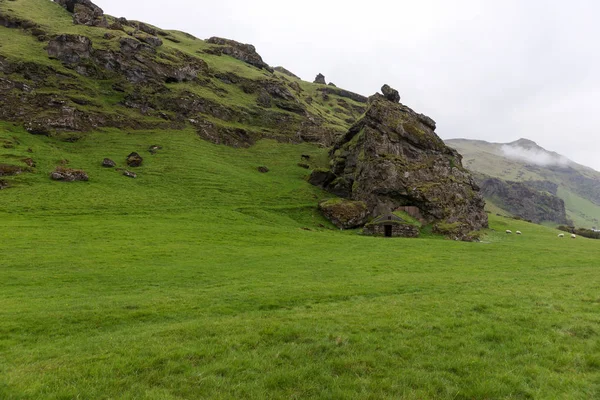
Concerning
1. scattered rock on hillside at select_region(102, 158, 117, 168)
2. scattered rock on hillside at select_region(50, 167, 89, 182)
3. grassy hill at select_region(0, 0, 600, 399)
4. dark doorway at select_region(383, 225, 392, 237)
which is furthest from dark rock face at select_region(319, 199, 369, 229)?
scattered rock on hillside at select_region(50, 167, 89, 182)

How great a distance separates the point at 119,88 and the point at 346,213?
90.3m

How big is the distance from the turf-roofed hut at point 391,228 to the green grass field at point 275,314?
9649 millimetres

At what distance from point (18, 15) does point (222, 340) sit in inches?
6466

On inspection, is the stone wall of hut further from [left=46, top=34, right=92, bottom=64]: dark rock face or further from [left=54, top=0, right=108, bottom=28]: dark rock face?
[left=54, top=0, right=108, bottom=28]: dark rock face

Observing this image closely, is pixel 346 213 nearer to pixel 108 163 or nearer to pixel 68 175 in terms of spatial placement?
pixel 108 163

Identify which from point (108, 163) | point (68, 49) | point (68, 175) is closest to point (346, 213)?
point (108, 163)

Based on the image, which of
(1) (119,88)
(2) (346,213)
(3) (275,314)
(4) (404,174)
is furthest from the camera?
(1) (119,88)

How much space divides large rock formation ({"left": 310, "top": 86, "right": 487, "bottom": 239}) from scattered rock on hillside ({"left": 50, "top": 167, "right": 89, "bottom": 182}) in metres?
54.3

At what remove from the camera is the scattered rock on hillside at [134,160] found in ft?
251

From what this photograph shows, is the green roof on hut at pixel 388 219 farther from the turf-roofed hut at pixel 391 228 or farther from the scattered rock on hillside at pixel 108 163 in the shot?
the scattered rock on hillside at pixel 108 163

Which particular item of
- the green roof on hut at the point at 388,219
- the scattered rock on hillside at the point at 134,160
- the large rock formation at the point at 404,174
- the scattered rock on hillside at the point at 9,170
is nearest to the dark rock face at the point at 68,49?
the scattered rock on hillside at the point at 134,160

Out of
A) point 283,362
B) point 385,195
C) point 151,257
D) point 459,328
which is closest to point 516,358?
point 459,328

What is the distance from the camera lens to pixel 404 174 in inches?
2817

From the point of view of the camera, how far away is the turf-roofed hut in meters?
59.6
